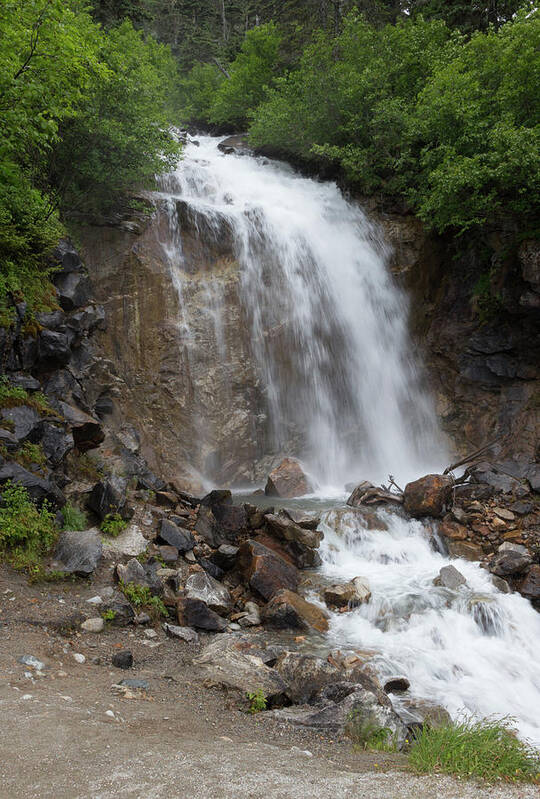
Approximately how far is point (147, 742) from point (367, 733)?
191 centimetres

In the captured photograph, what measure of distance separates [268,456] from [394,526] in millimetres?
5042

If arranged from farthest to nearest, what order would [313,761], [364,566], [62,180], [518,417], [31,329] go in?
1. [518,417]
2. [62,180]
3. [364,566]
4. [31,329]
5. [313,761]

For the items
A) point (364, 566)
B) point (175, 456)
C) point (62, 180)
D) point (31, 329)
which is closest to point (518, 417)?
point (364, 566)

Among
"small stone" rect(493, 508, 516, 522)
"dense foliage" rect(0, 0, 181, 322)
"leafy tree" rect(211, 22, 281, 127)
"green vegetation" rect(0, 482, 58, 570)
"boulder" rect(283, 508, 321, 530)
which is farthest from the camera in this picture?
"leafy tree" rect(211, 22, 281, 127)

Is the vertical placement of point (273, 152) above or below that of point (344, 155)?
above

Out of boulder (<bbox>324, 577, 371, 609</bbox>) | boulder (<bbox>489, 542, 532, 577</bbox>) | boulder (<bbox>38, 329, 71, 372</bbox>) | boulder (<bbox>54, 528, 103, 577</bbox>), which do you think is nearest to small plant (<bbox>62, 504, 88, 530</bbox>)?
boulder (<bbox>54, 528, 103, 577</bbox>)

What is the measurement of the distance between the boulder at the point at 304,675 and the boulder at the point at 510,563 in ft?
15.4

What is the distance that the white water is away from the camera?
5.83 metres

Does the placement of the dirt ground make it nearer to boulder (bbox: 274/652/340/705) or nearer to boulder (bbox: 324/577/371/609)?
boulder (bbox: 274/652/340/705)

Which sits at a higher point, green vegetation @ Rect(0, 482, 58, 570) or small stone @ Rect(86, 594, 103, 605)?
green vegetation @ Rect(0, 482, 58, 570)

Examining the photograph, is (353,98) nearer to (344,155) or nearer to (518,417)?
(344,155)

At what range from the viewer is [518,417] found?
1410 centimetres

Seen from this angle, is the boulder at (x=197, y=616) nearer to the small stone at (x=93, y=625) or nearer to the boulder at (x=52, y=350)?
the small stone at (x=93, y=625)

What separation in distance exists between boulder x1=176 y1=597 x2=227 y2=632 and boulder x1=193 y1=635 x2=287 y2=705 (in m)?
0.54
